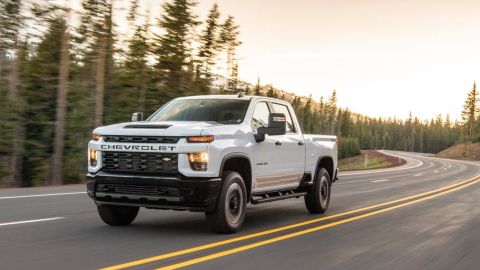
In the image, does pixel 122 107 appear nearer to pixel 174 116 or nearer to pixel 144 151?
pixel 174 116

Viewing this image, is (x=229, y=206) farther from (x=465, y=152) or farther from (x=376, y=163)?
(x=465, y=152)

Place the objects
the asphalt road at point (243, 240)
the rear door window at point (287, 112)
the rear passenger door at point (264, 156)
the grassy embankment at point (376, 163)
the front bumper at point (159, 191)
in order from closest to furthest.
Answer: the asphalt road at point (243, 240), the front bumper at point (159, 191), the rear passenger door at point (264, 156), the rear door window at point (287, 112), the grassy embankment at point (376, 163)

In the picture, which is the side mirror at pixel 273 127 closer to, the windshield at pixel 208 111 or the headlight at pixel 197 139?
the windshield at pixel 208 111

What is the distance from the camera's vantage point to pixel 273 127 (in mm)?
8859

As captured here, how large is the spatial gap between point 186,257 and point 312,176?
5163 millimetres

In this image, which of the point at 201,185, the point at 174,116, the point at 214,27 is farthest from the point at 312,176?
the point at 214,27

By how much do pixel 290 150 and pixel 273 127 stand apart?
1.43 m

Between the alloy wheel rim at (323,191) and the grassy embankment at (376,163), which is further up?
the alloy wheel rim at (323,191)

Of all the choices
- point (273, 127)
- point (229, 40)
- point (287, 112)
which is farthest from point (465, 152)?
point (273, 127)

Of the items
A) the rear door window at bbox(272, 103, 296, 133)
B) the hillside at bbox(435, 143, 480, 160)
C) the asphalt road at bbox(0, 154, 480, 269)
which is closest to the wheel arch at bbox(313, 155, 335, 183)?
the asphalt road at bbox(0, 154, 480, 269)

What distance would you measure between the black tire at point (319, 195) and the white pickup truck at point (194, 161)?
1.66 meters

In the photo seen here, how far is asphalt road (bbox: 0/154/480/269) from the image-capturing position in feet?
21.0

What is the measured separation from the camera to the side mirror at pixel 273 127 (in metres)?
8.77

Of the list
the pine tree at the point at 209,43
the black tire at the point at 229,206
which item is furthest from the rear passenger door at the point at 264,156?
the pine tree at the point at 209,43
